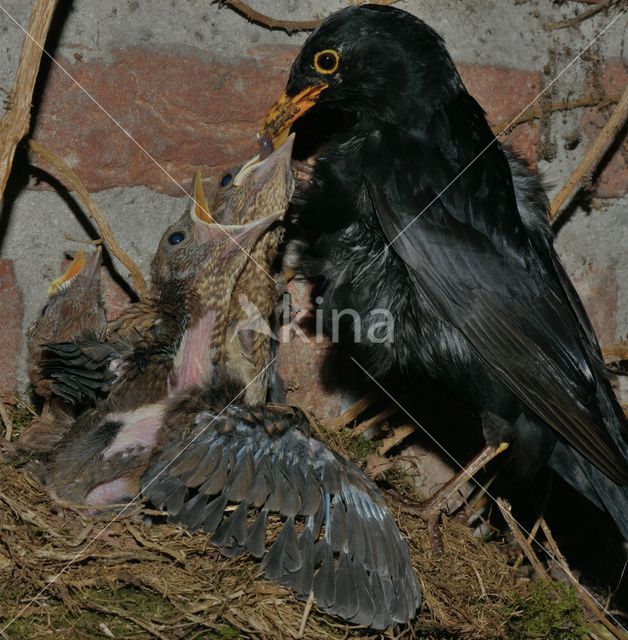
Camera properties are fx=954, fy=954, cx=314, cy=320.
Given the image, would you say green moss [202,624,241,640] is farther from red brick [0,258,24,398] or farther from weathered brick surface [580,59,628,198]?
weathered brick surface [580,59,628,198]

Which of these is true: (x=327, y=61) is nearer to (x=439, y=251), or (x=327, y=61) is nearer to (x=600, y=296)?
(x=439, y=251)

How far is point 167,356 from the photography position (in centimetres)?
215

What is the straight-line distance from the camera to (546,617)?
201 centimetres

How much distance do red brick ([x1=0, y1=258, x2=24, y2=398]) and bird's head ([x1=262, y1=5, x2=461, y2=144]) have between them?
69 cm

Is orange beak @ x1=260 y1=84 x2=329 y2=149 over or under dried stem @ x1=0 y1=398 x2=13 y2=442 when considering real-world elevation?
over

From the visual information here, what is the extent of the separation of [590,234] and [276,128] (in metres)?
1.09

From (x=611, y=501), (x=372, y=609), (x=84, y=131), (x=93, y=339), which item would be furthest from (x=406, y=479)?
(x=84, y=131)

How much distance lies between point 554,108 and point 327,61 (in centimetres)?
80

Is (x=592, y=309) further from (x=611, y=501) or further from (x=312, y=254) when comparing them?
(x=312, y=254)

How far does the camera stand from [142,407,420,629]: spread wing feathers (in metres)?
1.79

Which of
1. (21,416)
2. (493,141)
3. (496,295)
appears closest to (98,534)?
(21,416)

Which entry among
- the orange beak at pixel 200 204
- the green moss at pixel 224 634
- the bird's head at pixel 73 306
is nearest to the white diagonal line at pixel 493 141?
the orange beak at pixel 200 204

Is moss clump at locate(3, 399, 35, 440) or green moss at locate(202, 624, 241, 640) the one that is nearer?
green moss at locate(202, 624, 241, 640)

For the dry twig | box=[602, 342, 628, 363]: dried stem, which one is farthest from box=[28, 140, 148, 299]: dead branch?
box=[602, 342, 628, 363]: dried stem
